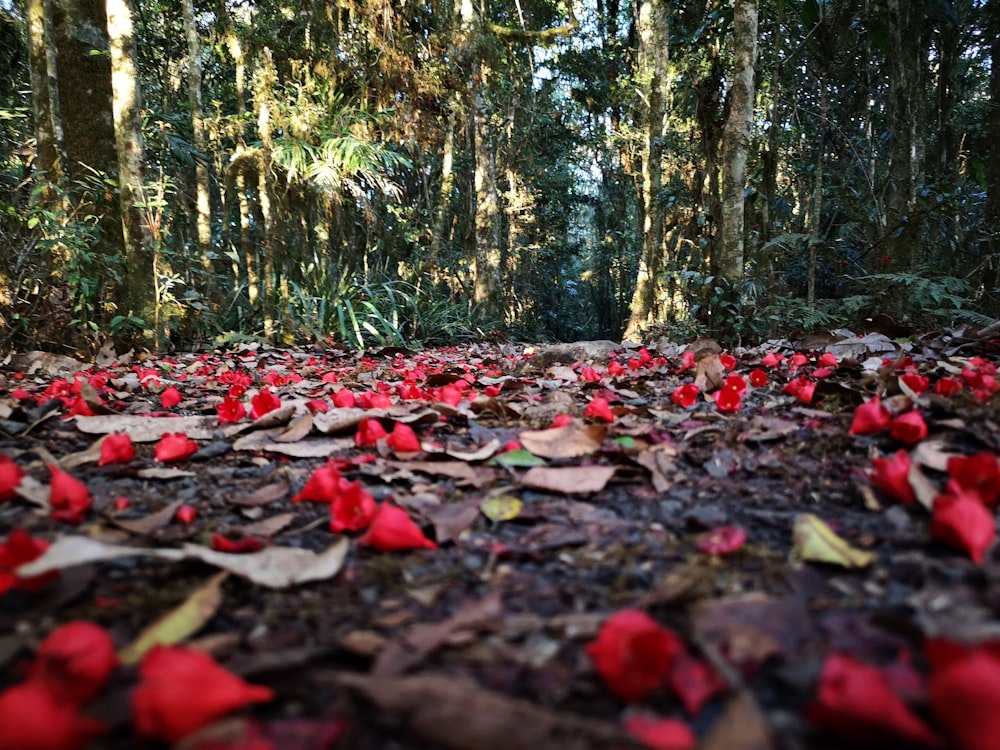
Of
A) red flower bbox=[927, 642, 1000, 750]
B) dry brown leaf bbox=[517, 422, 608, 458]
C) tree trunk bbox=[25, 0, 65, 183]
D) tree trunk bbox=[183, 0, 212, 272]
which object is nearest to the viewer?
red flower bbox=[927, 642, 1000, 750]

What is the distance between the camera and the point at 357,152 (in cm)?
686

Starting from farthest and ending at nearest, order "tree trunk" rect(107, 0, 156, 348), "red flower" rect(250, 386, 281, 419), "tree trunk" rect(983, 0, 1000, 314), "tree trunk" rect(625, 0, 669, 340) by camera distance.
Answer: "tree trunk" rect(625, 0, 669, 340) → "tree trunk" rect(983, 0, 1000, 314) → "tree trunk" rect(107, 0, 156, 348) → "red flower" rect(250, 386, 281, 419)

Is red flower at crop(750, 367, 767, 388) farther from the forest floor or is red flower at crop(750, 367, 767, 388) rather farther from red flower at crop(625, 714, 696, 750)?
red flower at crop(625, 714, 696, 750)

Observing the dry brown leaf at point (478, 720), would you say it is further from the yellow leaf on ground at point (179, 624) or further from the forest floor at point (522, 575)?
the yellow leaf on ground at point (179, 624)

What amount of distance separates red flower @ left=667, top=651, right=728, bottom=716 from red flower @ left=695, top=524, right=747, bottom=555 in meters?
0.34

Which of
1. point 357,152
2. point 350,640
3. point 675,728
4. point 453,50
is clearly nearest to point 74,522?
point 350,640

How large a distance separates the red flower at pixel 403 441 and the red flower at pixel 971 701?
1.31m

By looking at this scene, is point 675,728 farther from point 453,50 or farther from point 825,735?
point 453,50

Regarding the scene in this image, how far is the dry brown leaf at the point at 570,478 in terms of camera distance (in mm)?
1435

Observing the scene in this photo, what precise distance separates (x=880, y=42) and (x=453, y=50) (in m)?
5.48

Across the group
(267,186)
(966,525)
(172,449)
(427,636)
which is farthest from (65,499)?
(267,186)

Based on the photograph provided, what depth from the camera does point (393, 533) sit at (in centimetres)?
113

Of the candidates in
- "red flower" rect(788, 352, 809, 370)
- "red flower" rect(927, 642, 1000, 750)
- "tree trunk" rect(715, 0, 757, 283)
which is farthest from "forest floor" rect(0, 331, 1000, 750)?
"tree trunk" rect(715, 0, 757, 283)

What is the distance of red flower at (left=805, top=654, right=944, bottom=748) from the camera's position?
1.90 ft
